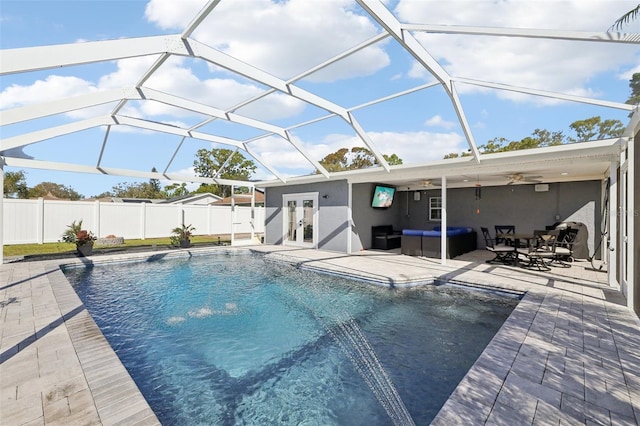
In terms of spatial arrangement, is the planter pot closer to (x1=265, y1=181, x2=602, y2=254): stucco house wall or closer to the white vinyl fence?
the white vinyl fence

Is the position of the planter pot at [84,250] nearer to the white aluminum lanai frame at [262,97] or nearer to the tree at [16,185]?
the white aluminum lanai frame at [262,97]

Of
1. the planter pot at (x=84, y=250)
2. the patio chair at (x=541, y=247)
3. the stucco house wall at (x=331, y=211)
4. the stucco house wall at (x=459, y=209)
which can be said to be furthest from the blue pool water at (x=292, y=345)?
the stucco house wall at (x=459, y=209)

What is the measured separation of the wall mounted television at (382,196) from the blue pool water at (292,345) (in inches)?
200

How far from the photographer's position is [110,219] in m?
13.4

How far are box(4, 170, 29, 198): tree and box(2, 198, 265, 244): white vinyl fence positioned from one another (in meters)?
20.4

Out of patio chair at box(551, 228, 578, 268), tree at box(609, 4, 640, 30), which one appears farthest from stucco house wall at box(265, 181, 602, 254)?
tree at box(609, 4, 640, 30)

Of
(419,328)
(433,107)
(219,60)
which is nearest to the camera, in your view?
(419,328)

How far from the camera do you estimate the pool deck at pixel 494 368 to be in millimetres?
2141

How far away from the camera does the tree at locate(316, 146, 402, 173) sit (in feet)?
92.5

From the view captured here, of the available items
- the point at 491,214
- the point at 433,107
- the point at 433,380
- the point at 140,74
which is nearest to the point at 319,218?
the point at 433,107

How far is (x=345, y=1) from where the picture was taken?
4711 mm

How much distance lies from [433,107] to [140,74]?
782 centimetres

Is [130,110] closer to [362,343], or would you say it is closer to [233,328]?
[233,328]

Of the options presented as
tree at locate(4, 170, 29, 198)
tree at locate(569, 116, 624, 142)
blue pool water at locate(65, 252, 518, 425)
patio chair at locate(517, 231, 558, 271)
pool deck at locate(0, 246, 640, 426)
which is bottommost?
blue pool water at locate(65, 252, 518, 425)
